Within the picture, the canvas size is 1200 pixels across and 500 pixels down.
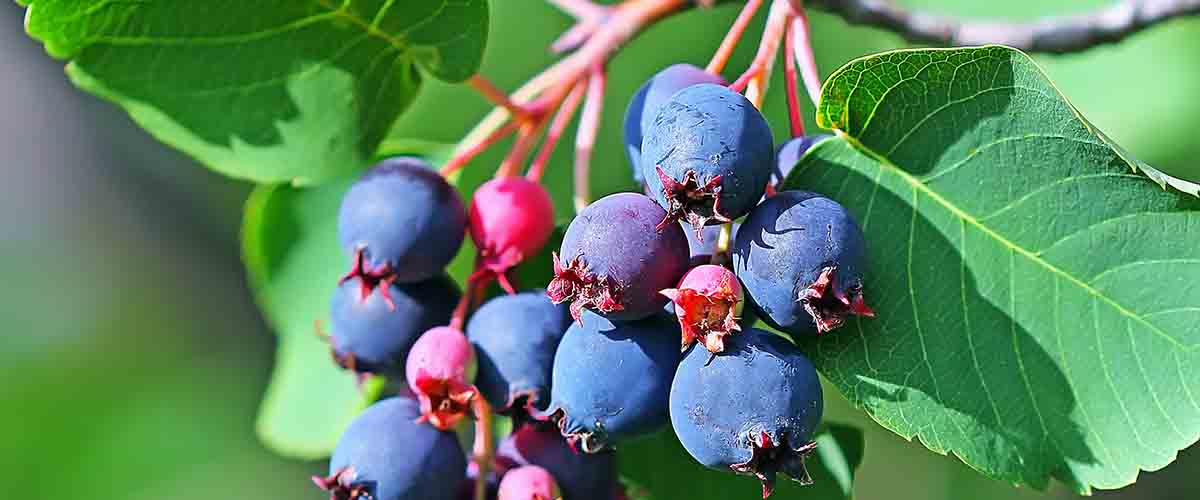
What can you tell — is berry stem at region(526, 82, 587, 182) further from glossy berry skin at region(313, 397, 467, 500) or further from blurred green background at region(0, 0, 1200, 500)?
blurred green background at region(0, 0, 1200, 500)

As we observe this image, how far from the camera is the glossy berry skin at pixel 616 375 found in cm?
112

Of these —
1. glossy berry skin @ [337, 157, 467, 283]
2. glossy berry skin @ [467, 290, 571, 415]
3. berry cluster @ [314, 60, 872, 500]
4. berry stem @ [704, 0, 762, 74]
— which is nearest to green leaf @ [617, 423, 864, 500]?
berry cluster @ [314, 60, 872, 500]

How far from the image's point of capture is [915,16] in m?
1.76

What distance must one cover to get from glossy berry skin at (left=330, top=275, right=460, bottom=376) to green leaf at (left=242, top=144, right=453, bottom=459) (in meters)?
0.45

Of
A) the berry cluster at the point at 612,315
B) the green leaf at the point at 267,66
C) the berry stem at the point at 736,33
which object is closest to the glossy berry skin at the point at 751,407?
the berry cluster at the point at 612,315

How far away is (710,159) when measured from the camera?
3.37 ft

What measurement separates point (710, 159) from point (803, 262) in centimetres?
12

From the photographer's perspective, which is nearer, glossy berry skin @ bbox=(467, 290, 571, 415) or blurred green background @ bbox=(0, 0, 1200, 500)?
glossy berry skin @ bbox=(467, 290, 571, 415)

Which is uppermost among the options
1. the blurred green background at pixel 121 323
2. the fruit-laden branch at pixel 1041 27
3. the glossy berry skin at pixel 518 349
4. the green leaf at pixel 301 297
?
the fruit-laden branch at pixel 1041 27

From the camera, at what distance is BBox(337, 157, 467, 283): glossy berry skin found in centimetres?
135

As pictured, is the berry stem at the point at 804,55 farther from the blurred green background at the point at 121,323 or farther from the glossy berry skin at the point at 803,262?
the blurred green background at the point at 121,323

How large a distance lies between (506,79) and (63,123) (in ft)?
7.12

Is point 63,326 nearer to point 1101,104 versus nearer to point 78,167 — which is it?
point 78,167

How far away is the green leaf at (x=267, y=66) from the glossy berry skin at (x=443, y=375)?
416 millimetres
